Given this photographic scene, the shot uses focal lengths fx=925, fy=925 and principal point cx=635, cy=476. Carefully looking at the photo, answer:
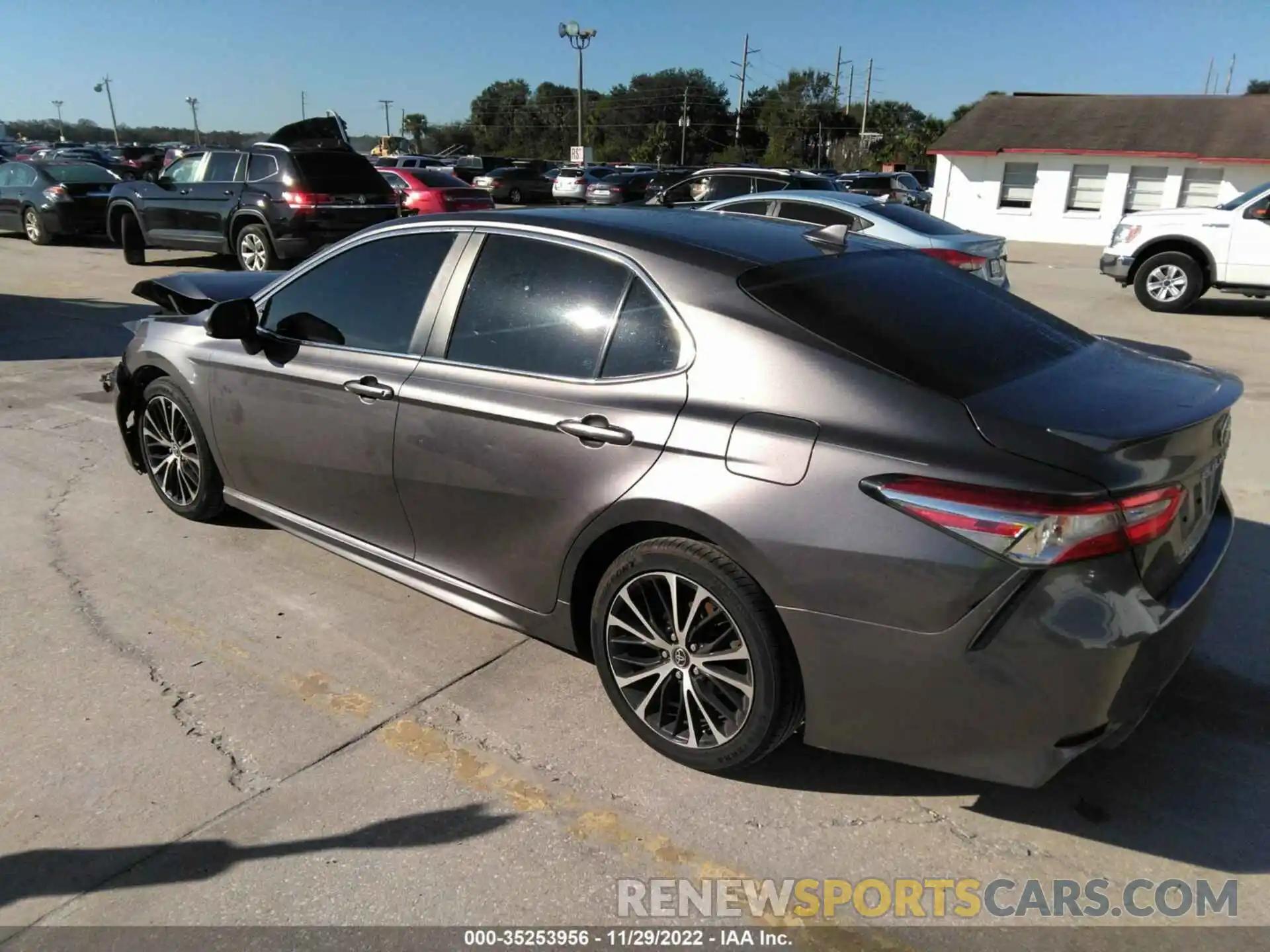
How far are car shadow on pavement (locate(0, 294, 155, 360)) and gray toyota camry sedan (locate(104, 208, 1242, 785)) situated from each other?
17.7 feet

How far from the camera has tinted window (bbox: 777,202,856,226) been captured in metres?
10.3

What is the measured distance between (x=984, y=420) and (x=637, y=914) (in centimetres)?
155

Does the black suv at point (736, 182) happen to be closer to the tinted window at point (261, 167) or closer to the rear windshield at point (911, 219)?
the rear windshield at point (911, 219)

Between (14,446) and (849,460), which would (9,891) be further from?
(14,446)

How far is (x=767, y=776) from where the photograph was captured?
2.88 meters

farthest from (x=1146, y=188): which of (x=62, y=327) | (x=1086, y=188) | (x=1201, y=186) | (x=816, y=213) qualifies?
(x=62, y=327)

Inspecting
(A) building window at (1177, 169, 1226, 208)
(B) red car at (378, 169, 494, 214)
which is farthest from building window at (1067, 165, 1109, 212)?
(B) red car at (378, 169, 494, 214)

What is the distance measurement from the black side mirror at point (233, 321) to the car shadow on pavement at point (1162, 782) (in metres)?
2.72

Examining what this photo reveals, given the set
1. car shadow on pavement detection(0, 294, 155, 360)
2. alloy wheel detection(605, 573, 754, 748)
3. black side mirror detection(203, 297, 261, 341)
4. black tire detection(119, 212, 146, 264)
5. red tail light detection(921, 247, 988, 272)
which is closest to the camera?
alloy wheel detection(605, 573, 754, 748)

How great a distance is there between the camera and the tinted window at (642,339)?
281 cm

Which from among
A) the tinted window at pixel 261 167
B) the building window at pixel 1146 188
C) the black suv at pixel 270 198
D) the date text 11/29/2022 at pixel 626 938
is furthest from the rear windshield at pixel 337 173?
the building window at pixel 1146 188

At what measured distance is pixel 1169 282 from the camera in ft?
40.9

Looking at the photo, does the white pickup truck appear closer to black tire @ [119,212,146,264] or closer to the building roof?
black tire @ [119,212,146,264]

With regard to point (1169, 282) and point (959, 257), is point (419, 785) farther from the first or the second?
point (1169, 282)
